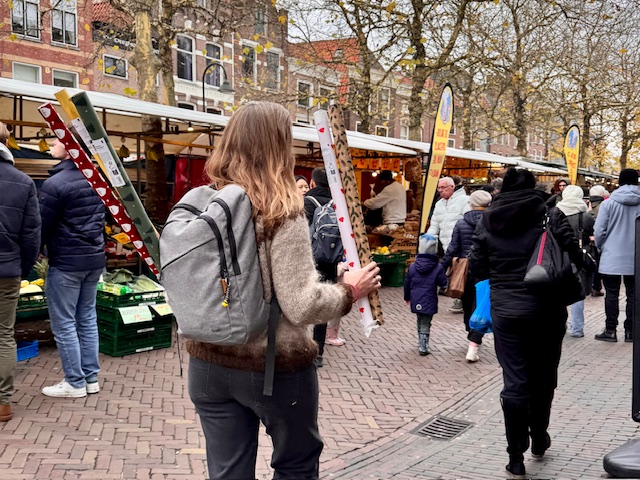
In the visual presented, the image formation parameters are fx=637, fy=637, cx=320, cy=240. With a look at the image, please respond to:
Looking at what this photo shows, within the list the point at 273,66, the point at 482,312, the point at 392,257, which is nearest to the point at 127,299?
the point at 482,312

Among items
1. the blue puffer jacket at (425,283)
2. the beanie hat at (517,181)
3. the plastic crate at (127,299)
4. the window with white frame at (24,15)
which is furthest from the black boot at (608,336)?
the window with white frame at (24,15)

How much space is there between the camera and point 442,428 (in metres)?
4.93

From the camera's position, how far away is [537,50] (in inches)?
A: 763

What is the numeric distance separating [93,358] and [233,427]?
3.35 meters

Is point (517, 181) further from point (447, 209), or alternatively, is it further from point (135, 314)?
point (447, 209)

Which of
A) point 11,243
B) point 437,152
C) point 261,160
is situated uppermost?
point 437,152

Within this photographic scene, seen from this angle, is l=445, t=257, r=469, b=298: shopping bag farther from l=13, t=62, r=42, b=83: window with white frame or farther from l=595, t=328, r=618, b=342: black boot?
l=13, t=62, r=42, b=83: window with white frame

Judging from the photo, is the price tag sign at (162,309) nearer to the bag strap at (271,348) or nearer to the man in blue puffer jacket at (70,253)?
the man in blue puffer jacket at (70,253)

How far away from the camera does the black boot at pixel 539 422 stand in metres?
3.94

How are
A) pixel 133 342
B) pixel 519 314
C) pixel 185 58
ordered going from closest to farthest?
pixel 519 314, pixel 133 342, pixel 185 58

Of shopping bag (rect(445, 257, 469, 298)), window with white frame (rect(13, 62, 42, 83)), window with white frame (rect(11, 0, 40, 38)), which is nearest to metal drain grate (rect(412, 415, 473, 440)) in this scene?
shopping bag (rect(445, 257, 469, 298))

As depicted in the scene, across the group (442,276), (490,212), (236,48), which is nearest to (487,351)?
(442,276)

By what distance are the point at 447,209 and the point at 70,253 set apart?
554cm

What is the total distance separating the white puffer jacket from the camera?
874 cm
